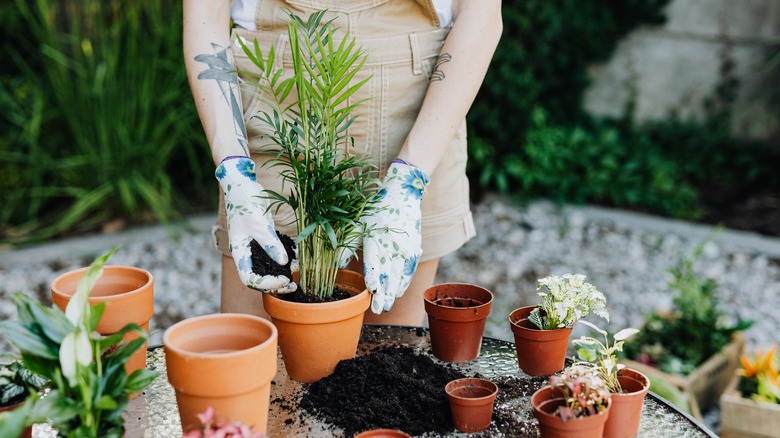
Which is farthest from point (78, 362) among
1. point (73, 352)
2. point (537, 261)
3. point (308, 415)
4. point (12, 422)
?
point (537, 261)

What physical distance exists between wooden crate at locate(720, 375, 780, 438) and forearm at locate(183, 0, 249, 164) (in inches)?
65.9

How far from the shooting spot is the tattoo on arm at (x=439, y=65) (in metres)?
1.60

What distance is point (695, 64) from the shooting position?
16.3 ft

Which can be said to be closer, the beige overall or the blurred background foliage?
the beige overall

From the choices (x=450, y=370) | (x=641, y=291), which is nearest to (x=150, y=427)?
(x=450, y=370)

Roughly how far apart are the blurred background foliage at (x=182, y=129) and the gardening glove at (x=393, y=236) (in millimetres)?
2855

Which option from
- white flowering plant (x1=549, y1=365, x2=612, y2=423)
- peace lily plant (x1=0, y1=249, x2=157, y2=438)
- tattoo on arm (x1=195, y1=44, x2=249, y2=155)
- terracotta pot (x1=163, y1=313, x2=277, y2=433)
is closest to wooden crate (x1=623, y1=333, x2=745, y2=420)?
white flowering plant (x1=549, y1=365, x2=612, y2=423)

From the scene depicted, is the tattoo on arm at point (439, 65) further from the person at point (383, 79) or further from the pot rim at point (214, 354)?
the pot rim at point (214, 354)

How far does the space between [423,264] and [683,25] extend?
12.7 ft

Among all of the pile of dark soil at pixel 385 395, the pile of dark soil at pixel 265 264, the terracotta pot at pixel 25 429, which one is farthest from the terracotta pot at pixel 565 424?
the terracotta pot at pixel 25 429

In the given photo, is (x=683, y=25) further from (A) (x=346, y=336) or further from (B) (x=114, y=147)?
(A) (x=346, y=336)

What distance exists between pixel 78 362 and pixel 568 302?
793 millimetres

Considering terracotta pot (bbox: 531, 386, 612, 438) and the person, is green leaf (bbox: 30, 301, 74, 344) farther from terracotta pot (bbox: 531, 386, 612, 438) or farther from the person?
terracotta pot (bbox: 531, 386, 612, 438)

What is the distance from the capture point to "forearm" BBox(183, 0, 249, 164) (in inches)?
61.2
